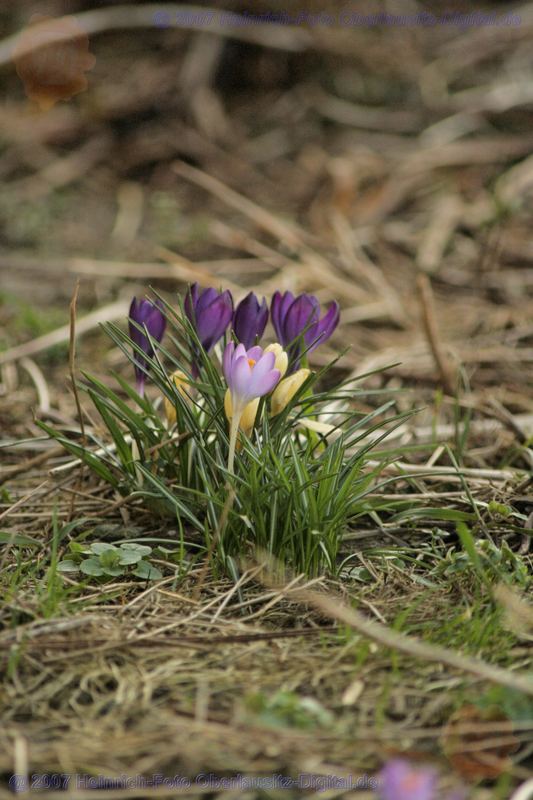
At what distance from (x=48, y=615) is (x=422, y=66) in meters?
4.51

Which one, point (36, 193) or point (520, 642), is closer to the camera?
A: point (520, 642)

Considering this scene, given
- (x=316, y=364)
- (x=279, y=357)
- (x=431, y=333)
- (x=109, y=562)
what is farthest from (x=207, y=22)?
(x=109, y=562)

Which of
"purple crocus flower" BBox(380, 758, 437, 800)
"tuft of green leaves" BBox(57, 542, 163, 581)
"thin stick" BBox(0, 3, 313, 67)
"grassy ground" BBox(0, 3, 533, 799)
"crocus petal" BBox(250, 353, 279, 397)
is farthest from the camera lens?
"thin stick" BBox(0, 3, 313, 67)

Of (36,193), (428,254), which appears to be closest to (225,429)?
(428,254)

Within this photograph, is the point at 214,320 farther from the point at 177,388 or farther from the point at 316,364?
the point at 316,364

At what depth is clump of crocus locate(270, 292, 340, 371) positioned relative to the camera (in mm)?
1703

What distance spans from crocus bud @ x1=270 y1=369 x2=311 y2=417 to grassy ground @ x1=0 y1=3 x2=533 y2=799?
9.0 inches

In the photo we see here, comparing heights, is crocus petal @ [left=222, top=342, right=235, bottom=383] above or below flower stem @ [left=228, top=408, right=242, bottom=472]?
above

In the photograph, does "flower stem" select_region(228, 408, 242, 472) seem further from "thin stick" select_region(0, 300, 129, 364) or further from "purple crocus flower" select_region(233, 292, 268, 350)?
"thin stick" select_region(0, 300, 129, 364)

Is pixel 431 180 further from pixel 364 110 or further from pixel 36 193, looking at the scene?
pixel 36 193

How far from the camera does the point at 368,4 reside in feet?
17.2

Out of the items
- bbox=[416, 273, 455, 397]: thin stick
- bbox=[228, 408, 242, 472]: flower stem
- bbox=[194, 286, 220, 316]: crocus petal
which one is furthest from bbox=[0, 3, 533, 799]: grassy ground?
bbox=[194, 286, 220, 316]: crocus petal

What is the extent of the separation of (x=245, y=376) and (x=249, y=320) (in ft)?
0.75

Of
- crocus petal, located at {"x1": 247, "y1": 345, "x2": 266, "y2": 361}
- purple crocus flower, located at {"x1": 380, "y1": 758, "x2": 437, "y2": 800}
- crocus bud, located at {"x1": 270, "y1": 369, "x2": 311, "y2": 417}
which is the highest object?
crocus petal, located at {"x1": 247, "y1": 345, "x2": 266, "y2": 361}
